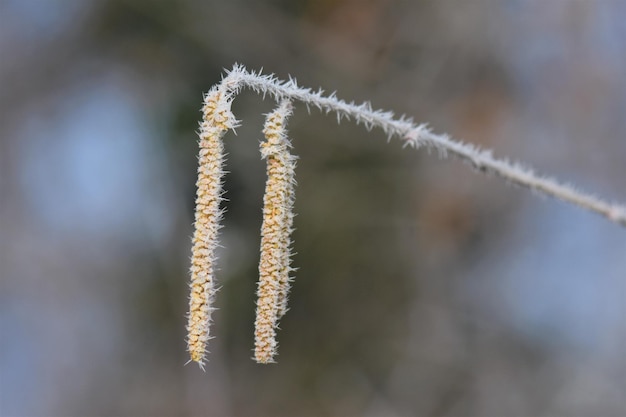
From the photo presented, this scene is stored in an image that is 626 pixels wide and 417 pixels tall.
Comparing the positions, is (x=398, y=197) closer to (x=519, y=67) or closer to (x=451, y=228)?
(x=451, y=228)

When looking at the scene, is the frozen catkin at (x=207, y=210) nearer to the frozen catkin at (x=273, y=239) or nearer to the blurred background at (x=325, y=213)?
the frozen catkin at (x=273, y=239)

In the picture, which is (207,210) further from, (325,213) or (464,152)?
(325,213)

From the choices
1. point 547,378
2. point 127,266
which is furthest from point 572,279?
point 127,266

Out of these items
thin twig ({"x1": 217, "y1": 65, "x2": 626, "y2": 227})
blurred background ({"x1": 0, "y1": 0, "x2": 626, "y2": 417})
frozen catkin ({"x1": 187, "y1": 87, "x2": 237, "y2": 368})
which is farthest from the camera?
blurred background ({"x1": 0, "y1": 0, "x2": 626, "y2": 417})

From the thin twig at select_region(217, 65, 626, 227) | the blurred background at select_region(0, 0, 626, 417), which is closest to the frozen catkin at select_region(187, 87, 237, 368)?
the thin twig at select_region(217, 65, 626, 227)

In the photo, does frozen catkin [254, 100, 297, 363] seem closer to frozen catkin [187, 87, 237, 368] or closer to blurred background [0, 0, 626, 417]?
frozen catkin [187, 87, 237, 368]

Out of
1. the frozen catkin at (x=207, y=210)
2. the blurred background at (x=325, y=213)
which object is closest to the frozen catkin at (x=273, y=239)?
the frozen catkin at (x=207, y=210)

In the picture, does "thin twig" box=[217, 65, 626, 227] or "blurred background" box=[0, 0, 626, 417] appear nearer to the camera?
"thin twig" box=[217, 65, 626, 227]

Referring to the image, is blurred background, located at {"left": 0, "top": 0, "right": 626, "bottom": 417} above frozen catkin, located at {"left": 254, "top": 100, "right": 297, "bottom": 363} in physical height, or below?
above
